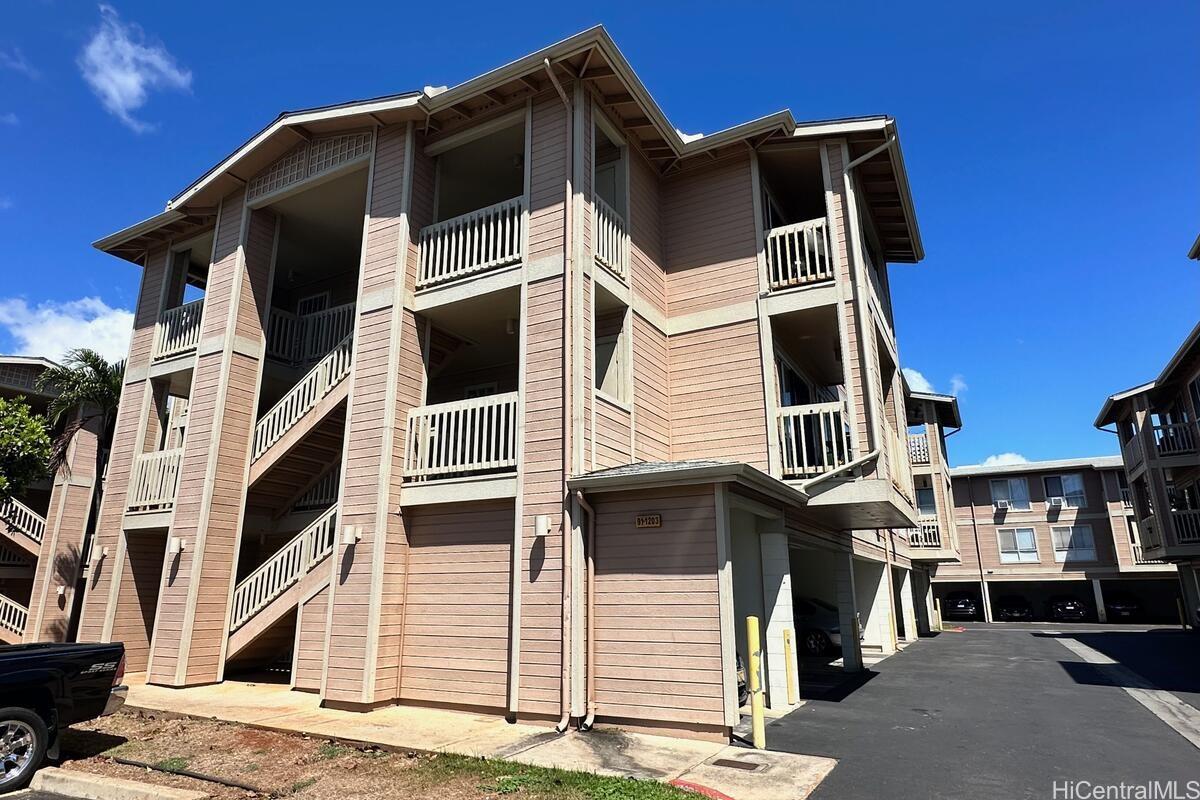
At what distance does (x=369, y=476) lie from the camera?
35.0ft

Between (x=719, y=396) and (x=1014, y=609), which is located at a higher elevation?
(x=719, y=396)

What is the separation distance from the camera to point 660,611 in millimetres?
8703

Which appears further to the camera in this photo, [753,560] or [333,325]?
[333,325]

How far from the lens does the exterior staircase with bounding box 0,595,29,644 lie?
15898mm

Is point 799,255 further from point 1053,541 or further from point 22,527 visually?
point 1053,541

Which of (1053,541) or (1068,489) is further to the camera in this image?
(1068,489)

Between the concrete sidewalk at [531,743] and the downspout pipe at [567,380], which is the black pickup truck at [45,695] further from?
the downspout pipe at [567,380]

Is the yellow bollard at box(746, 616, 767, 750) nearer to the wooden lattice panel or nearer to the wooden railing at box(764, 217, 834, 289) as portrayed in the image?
the wooden railing at box(764, 217, 834, 289)

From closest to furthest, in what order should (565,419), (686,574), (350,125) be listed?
(686,574) < (565,419) < (350,125)

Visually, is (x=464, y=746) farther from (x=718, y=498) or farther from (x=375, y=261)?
(x=375, y=261)

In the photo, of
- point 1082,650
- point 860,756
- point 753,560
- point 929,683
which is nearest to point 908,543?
point 1082,650

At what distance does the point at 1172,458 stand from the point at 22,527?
4006 cm

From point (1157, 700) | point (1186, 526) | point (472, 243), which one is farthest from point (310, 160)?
point (1186, 526)

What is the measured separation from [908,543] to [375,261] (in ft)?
76.1
